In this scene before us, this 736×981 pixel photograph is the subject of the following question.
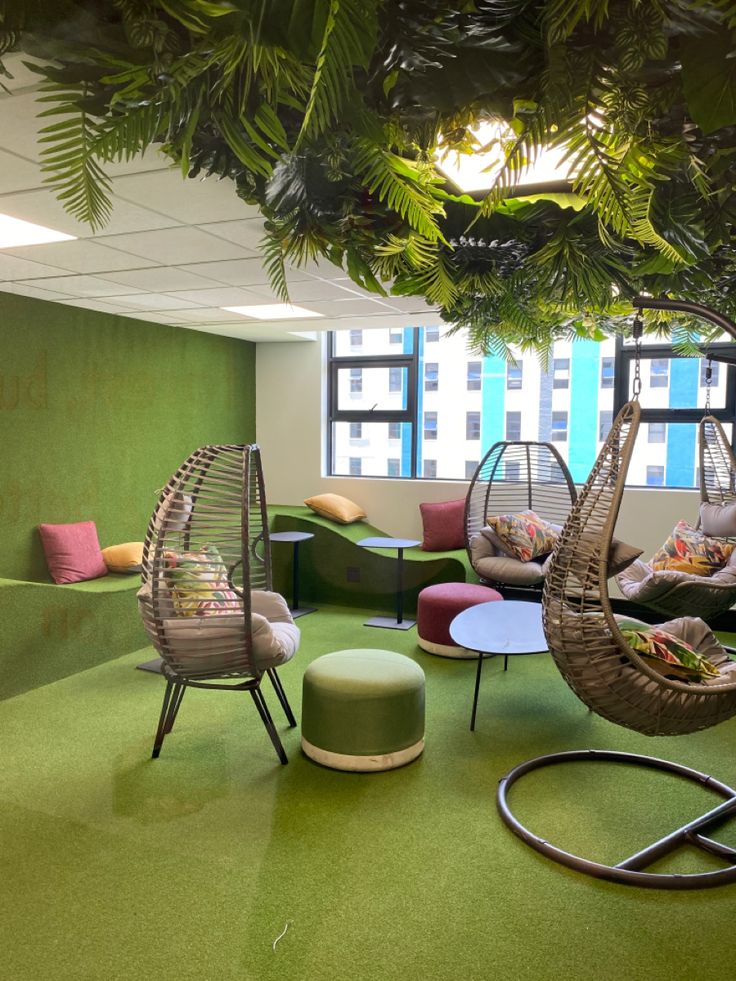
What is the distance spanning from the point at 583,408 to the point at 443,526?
160cm

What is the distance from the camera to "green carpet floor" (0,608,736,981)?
206 centimetres

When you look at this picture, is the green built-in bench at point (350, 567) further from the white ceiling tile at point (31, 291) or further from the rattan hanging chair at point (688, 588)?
the white ceiling tile at point (31, 291)

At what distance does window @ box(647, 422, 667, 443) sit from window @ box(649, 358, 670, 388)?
33 centimetres

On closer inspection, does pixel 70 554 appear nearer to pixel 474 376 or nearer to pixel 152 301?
pixel 152 301

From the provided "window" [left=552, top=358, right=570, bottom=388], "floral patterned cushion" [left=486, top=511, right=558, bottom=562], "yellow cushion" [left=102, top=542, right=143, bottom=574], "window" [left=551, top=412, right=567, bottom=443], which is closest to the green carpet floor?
"yellow cushion" [left=102, top=542, right=143, bottom=574]

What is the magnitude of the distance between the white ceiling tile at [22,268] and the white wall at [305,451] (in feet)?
10.5

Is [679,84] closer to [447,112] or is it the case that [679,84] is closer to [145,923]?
[447,112]

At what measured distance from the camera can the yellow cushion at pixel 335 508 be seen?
21.4 ft

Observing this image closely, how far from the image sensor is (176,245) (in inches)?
134

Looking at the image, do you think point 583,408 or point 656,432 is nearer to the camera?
point 656,432

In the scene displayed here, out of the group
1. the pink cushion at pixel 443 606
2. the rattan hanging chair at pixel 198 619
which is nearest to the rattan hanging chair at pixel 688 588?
the pink cushion at pixel 443 606

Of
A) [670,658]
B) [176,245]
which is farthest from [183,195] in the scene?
[670,658]

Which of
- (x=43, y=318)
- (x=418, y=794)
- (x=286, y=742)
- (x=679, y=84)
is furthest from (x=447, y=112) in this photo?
(x=43, y=318)

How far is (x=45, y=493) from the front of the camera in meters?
5.04
